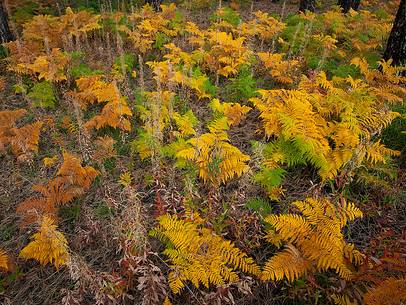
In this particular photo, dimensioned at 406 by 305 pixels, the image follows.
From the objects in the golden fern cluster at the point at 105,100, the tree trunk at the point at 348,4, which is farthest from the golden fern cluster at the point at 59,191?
the tree trunk at the point at 348,4

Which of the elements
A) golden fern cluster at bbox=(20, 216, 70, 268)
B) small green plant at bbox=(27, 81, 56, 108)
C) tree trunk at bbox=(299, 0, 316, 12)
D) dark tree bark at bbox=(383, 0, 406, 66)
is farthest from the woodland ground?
tree trunk at bbox=(299, 0, 316, 12)

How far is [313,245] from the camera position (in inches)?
103

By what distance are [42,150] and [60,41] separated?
134 inches

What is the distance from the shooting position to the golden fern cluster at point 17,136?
13.1 ft

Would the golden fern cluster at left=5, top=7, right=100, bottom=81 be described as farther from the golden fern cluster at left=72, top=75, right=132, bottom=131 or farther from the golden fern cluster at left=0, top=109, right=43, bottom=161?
the golden fern cluster at left=0, top=109, right=43, bottom=161

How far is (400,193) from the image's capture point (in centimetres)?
346

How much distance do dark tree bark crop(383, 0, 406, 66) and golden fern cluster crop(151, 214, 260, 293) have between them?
4.88 metres

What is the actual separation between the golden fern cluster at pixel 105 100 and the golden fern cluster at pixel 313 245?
8.63 feet

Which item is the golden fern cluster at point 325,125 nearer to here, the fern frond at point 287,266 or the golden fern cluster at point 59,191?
the fern frond at point 287,266

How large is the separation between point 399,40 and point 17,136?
642 cm

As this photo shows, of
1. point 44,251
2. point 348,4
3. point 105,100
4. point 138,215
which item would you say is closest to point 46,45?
point 105,100

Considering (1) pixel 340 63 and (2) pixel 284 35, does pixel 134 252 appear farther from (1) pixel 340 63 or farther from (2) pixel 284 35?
(2) pixel 284 35

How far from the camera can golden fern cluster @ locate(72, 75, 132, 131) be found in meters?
4.32

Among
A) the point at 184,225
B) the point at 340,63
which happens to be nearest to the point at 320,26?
the point at 340,63
